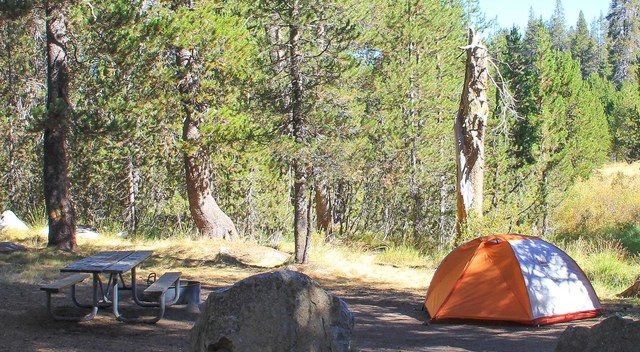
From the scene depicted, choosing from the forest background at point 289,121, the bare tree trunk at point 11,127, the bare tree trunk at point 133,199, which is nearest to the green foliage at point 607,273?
the forest background at point 289,121

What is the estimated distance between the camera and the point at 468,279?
895 centimetres

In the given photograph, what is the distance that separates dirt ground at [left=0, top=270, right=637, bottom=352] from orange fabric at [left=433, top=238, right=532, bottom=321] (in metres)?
0.16

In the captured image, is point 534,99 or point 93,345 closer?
point 93,345

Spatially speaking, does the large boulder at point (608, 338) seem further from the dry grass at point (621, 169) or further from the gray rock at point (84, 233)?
the dry grass at point (621, 169)

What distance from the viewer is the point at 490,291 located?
28.8 ft

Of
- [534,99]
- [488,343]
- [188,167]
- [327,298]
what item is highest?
[534,99]

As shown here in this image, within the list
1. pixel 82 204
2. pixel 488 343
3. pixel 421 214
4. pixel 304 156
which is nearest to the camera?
pixel 488 343

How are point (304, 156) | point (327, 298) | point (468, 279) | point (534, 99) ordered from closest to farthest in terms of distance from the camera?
point (327, 298) < point (468, 279) < point (304, 156) < point (534, 99)

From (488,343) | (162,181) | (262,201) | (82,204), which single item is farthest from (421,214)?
(488,343)

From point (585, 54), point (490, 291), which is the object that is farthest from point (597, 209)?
point (585, 54)

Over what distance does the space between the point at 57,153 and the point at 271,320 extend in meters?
9.82

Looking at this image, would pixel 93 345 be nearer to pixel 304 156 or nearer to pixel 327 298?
pixel 327 298

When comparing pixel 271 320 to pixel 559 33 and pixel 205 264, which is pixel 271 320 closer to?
pixel 205 264

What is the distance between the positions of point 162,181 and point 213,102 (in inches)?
424
